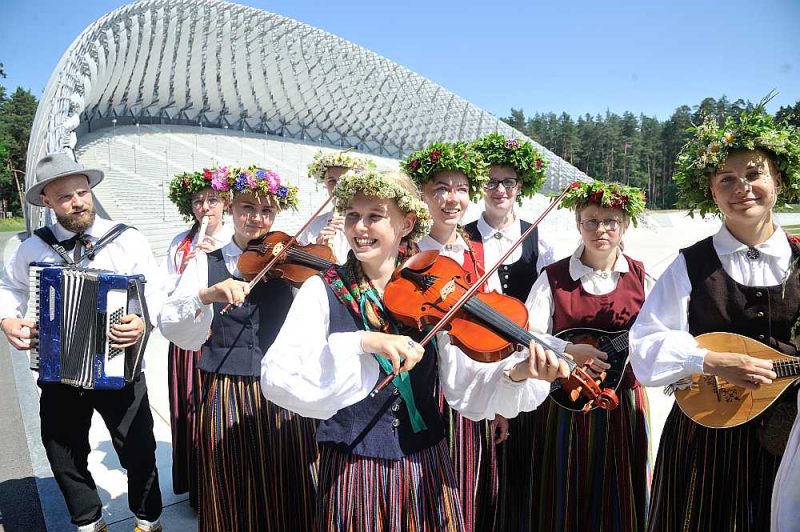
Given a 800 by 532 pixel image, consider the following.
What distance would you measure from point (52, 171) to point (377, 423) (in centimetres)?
235

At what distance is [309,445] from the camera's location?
9.16 feet

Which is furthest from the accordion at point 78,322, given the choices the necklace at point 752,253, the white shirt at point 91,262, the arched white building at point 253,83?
the arched white building at point 253,83

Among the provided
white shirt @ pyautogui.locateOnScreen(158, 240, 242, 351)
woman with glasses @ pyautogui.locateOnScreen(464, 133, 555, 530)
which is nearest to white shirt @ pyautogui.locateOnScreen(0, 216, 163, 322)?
white shirt @ pyautogui.locateOnScreen(158, 240, 242, 351)

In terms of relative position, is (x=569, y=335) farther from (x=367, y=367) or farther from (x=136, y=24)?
(x=136, y=24)

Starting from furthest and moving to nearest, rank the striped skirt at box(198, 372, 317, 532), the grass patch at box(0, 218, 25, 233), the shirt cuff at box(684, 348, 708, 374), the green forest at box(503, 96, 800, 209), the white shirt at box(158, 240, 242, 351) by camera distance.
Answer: the green forest at box(503, 96, 800, 209) → the grass patch at box(0, 218, 25, 233) → the striped skirt at box(198, 372, 317, 532) → the white shirt at box(158, 240, 242, 351) → the shirt cuff at box(684, 348, 708, 374)

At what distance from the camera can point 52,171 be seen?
9.34 ft

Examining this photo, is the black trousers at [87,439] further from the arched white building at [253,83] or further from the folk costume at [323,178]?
the arched white building at [253,83]

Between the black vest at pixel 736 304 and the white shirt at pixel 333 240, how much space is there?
7.83 ft

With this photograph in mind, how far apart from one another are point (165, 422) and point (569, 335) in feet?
13.5

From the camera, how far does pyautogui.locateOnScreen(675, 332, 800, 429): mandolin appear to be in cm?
199

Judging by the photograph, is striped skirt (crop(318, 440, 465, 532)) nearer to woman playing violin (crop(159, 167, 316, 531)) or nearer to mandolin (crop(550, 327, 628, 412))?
woman playing violin (crop(159, 167, 316, 531))

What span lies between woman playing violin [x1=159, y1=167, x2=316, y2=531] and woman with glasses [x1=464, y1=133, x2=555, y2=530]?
1139 millimetres

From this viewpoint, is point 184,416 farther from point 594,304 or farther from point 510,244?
point 594,304

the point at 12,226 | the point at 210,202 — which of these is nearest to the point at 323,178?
the point at 210,202
